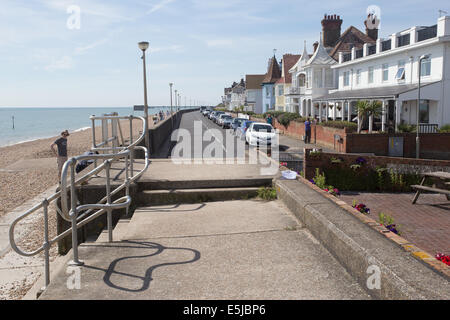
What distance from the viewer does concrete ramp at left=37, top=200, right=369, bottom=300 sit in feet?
13.2

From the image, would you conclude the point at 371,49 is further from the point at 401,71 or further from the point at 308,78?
the point at 308,78

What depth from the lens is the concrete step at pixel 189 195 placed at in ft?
26.5

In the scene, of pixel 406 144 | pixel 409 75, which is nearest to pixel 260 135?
pixel 406 144

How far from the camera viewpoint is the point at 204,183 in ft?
28.0

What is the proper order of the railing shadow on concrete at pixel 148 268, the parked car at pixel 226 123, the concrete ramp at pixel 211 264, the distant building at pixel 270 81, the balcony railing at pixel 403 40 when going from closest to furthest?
1. the concrete ramp at pixel 211 264
2. the railing shadow on concrete at pixel 148 268
3. the balcony railing at pixel 403 40
4. the parked car at pixel 226 123
5. the distant building at pixel 270 81

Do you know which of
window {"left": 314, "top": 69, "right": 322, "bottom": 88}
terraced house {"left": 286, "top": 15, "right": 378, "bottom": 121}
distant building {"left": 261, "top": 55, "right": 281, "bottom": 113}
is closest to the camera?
terraced house {"left": 286, "top": 15, "right": 378, "bottom": 121}

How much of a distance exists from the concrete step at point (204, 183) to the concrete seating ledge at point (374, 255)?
2238 millimetres

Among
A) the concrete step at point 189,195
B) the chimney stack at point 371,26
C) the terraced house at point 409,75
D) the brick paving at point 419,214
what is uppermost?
the chimney stack at point 371,26

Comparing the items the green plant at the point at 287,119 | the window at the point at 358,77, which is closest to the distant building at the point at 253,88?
the window at the point at 358,77

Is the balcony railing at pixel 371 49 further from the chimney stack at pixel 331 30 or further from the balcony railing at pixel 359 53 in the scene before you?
the chimney stack at pixel 331 30

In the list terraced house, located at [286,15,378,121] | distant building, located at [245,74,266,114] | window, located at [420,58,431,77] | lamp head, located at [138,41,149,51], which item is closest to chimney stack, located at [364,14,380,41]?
terraced house, located at [286,15,378,121]

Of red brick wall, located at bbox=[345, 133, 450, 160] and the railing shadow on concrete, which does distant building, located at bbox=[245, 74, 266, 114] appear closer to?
red brick wall, located at bbox=[345, 133, 450, 160]

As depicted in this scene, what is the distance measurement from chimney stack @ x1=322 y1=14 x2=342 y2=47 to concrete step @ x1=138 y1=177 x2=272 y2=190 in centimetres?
4479
